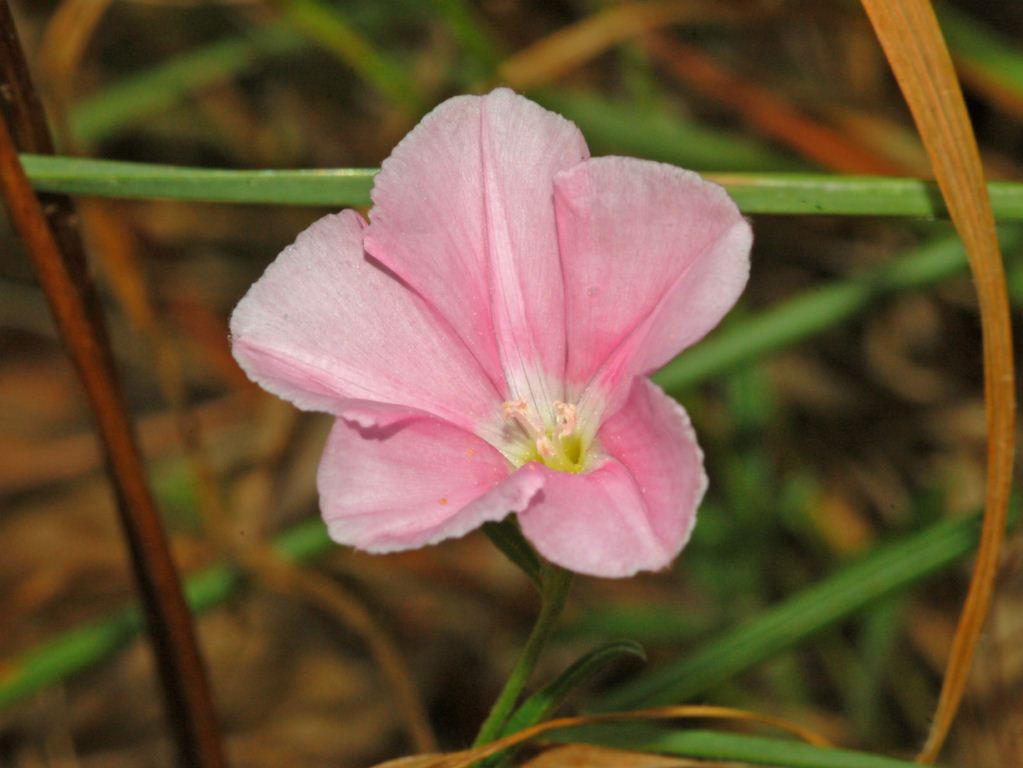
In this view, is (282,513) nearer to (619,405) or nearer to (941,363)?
(941,363)

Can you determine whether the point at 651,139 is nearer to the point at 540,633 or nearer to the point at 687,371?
the point at 687,371

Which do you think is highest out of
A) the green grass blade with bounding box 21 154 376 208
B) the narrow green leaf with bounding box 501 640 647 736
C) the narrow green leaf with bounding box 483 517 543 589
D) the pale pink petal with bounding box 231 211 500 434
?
the green grass blade with bounding box 21 154 376 208

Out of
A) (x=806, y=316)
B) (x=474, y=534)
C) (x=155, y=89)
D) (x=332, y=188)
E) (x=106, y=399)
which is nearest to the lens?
(x=332, y=188)

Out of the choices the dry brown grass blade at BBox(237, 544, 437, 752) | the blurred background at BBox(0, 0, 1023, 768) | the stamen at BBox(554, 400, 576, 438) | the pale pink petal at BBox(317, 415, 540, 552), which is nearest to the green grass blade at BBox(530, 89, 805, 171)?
the blurred background at BBox(0, 0, 1023, 768)

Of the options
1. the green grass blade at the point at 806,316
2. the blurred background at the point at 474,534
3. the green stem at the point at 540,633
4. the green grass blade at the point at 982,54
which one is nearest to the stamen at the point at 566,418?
the green stem at the point at 540,633

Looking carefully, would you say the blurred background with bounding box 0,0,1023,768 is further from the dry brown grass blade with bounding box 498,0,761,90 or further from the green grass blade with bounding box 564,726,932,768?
the green grass blade with bounding box 564,726,932,768

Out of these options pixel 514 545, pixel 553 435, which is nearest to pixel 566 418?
pixel 553 435

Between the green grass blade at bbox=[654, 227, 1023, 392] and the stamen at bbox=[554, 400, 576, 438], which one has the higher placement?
the stamen at bbox=[554, 400, 576, 438]
